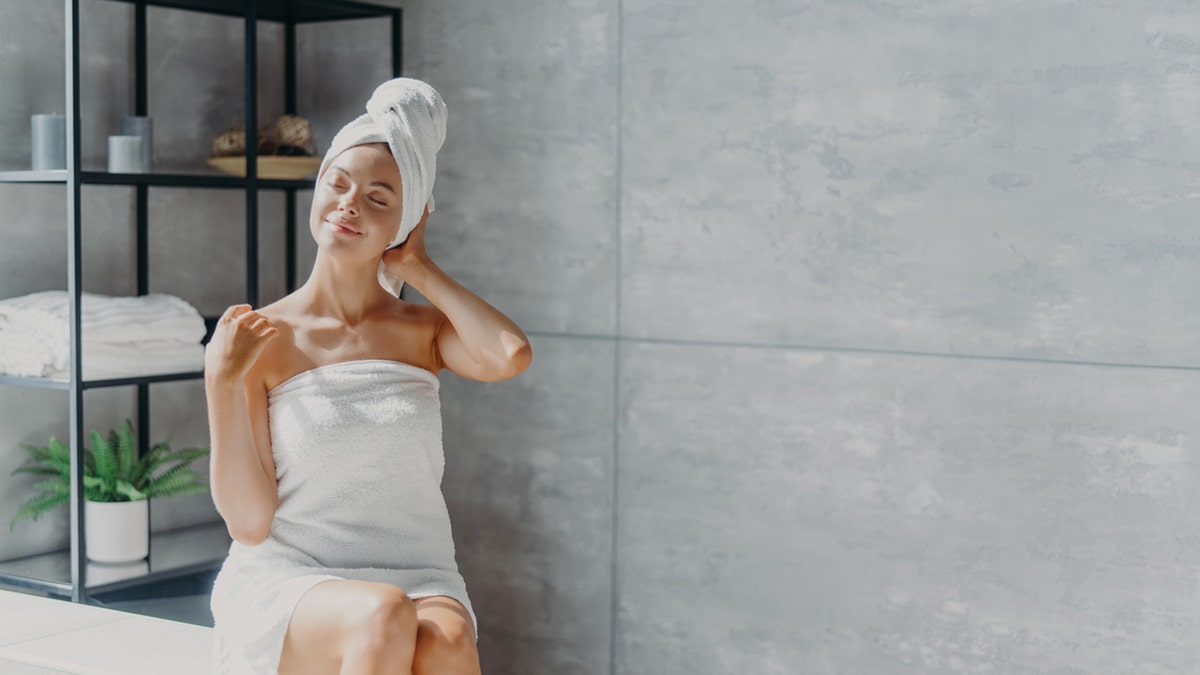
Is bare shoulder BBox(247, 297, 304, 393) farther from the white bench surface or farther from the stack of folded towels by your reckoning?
the stack of folded towels

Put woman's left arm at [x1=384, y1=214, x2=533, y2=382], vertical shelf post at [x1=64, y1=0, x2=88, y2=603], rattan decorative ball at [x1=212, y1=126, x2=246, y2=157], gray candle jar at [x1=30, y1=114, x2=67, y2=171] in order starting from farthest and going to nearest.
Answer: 1. rattan decorative ball at [x1=212, y1=126, x2=246, y2=157]
2. gray candle jar at [x1=30, y1=114, x2=67, y2=171]
3. vertical shelf post at [x1=64, y1=0, x2=88, y2=603]
4. woman's left arm at [x1=384, y1=214, x2=533, y2=382]

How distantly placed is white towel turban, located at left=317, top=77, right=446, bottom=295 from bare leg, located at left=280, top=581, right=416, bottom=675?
1.61 feet

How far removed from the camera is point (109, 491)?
2.73m

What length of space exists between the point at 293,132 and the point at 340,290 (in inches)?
52.9

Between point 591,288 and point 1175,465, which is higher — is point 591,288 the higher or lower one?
the higher one

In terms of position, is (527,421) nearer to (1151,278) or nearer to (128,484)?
(128,484)

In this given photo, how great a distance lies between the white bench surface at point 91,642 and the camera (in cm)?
209

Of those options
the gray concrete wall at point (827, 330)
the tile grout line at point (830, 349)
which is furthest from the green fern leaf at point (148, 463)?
the tile grout line at point (830, 349)

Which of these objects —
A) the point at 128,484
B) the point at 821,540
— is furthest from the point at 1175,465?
the point at 128,484

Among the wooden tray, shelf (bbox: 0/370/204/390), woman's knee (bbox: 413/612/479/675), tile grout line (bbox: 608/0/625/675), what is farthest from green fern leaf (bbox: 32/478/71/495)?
woman's knee (bbox: 413/612/479/675)

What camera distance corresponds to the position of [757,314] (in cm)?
268

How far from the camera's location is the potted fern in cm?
272

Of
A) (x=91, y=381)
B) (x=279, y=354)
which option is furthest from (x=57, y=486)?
(x=279, y=354)

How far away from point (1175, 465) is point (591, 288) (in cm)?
126
